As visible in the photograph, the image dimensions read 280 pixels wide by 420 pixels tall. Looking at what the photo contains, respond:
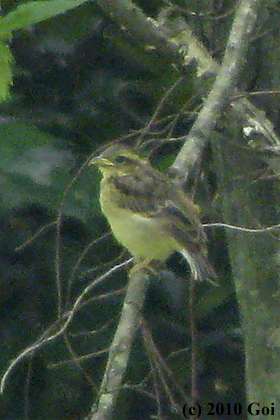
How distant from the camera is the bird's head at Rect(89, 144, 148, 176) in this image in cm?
332

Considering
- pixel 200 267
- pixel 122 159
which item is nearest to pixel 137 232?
pixel 122 159

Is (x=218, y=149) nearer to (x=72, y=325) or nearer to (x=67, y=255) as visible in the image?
(x=67, y=255)

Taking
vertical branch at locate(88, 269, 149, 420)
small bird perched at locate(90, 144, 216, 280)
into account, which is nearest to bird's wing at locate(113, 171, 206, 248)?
small bird perched at locate(90, 144, 216, 280)

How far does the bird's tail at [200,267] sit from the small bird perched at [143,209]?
13mm

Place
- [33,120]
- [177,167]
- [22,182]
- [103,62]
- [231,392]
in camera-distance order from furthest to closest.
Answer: [231,392]
[103,62]
[33,120]
[22,182]
[177,167]

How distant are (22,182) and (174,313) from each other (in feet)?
3.93

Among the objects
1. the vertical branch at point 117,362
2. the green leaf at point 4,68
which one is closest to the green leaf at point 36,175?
the vertical branch at point 117,362

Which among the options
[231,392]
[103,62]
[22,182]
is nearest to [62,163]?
[22,182]

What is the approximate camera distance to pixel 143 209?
3301 mm

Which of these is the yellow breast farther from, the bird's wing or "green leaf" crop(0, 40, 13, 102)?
"green leaf" crop(0, 40, 13, 102)

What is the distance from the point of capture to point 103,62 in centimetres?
401

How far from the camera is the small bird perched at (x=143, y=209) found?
3066 millimetres

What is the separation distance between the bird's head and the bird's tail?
53 centimetres

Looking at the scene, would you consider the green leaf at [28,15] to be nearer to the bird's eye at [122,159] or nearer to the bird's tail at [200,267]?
the bird's tail at [200,267]
